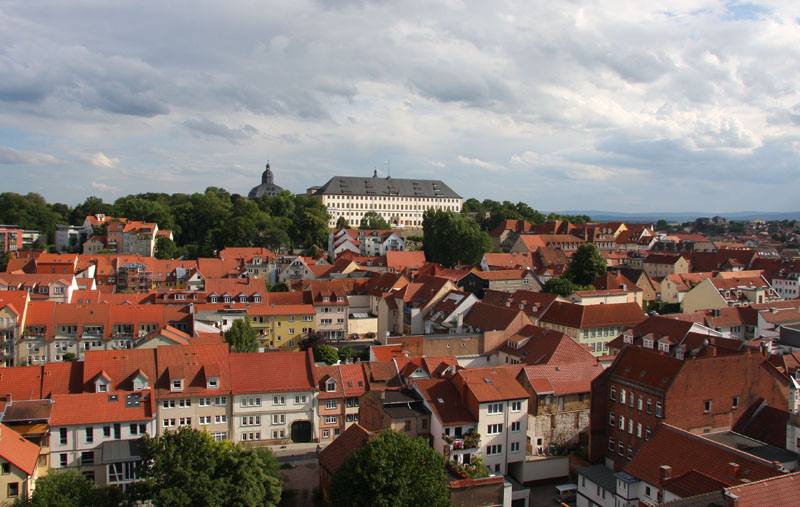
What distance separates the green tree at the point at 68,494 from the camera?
2328 cm

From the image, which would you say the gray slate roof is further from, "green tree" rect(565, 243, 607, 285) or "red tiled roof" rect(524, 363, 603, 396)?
"red tiled roof" rect(524, 363, 603, 396)

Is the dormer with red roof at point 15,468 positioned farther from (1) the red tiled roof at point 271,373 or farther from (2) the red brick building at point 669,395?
(2) the red brick building at point 669,395

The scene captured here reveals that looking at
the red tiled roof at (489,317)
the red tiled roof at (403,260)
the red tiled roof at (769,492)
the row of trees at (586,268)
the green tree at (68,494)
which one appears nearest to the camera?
the red tiled roof at (769,492)

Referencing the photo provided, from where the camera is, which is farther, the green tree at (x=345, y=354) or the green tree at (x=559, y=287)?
the green tree at (x=559, y=287)

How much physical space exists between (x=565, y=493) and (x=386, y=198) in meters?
120

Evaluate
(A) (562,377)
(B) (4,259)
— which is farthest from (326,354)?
(B) (4,259)

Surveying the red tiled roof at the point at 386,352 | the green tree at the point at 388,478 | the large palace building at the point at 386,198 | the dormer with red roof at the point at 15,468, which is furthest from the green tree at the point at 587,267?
the large palace building at the point at 386,198

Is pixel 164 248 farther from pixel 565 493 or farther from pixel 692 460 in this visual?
pixel 692 460

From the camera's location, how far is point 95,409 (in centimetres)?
3316

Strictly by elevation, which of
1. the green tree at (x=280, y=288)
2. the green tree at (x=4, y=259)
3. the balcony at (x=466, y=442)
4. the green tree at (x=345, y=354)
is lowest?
the balcony at (x=466, y=442)

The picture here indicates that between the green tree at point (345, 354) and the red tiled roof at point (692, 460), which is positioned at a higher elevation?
the red tiled roof at point (692, 460)

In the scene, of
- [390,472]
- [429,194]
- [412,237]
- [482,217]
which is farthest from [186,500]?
[429,194]

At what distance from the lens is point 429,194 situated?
498 ft

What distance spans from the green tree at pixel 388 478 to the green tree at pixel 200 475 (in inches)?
119
